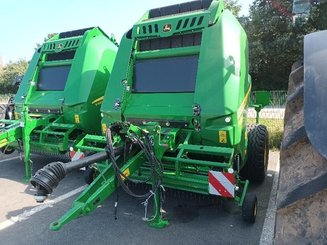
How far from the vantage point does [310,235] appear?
1307 millimetres

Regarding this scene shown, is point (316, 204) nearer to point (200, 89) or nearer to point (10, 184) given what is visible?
point (200, 89)

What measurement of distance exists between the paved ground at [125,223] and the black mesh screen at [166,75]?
1.55 metres

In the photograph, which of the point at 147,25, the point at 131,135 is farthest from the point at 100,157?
the point at 147,25

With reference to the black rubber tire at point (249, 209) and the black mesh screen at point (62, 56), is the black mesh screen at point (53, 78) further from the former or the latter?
the black rubber tire at point (249, 209)

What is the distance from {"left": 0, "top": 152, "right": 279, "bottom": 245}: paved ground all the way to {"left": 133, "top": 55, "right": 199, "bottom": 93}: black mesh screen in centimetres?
155

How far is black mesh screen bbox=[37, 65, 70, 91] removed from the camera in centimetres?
671

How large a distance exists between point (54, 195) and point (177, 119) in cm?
216

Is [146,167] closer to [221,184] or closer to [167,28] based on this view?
[221,184]

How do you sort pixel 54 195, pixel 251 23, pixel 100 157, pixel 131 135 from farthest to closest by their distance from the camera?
pixel 251 23
pixel 54 195
pixel 131 135
pixel 100 157

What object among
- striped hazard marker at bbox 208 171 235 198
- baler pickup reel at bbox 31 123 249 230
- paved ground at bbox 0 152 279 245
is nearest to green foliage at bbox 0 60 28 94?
paved ground at bbox 0 152 279 245

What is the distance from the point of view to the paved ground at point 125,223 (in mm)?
3488

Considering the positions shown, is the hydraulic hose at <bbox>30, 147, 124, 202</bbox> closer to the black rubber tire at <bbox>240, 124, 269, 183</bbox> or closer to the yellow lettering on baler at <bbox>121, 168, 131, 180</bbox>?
the yellow lettering on baler at <bbox>121, 168, 131, 180</bbox>

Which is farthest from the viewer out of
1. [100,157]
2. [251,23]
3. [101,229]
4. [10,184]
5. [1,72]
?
[1,72]

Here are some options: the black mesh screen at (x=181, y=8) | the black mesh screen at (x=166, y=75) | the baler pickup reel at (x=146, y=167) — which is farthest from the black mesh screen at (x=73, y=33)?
the baler pickup reel at (x=146, y=167)
